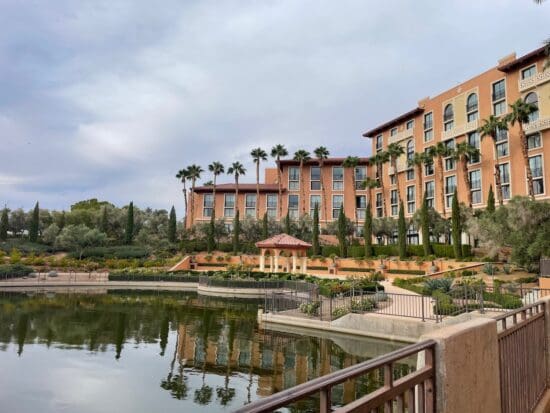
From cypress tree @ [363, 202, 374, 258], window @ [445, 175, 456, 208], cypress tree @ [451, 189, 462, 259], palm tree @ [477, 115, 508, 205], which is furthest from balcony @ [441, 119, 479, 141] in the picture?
cypress tree @ [363, 202, 374, 258]

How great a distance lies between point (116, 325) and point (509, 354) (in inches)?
735

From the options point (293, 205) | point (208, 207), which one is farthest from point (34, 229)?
point (293, 205)

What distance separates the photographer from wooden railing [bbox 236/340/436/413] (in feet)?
6.00

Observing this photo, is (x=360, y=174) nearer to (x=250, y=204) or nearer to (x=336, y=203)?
(x=336, y=203)

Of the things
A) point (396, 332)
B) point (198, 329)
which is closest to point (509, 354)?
point (396, 332)

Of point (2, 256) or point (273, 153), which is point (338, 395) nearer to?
point (2, 256)

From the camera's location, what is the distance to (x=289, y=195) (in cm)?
7081

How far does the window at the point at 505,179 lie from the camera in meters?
43.9

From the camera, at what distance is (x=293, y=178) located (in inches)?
2798

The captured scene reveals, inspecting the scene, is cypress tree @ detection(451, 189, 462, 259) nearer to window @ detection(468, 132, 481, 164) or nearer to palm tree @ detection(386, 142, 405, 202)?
window @ detection(468, 132, 481, 164)

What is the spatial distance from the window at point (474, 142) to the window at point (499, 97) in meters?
3.49

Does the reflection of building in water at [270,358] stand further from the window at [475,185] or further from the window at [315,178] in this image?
the window at [315,178]

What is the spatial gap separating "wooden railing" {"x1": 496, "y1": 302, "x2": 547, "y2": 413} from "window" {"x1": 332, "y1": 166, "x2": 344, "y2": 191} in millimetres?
64216

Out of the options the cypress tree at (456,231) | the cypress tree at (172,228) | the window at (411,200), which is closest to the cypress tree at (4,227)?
the cypress tree at (172,228)
